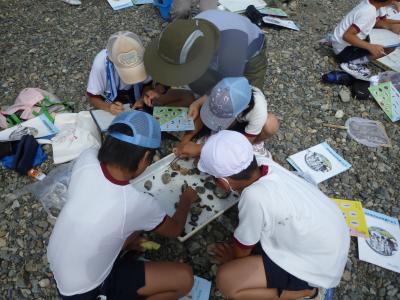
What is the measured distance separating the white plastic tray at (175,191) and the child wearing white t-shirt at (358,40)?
8.18 feet

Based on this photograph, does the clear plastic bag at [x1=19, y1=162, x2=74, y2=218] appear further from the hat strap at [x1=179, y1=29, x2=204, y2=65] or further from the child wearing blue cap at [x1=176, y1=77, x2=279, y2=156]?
the hat strap at [x1=179, y1=29, x2=204, y2=65]

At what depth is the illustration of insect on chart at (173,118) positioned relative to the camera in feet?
9.38

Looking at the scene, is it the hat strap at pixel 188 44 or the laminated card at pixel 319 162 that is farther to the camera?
the laminated card at pixel 319 162

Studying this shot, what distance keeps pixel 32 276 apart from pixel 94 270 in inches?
36.3

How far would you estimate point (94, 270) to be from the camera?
172cm

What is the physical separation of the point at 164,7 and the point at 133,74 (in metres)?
2.35

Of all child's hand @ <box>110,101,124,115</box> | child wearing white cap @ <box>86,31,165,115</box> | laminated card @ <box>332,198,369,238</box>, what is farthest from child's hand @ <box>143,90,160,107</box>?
laminated card @ <box>332,198,369,238</box>

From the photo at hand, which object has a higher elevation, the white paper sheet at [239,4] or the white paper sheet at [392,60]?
the white paper sheet at [239,4]

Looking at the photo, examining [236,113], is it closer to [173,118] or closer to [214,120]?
[214,120]

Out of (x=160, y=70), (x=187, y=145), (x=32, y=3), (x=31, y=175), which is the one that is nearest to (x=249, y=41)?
(x=160, y=70)

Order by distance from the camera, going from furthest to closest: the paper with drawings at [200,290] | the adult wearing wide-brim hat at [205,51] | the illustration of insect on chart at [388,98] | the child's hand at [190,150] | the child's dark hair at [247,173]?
1. the illustration of insect on chart at [388,98]
2. the child's hand at [190,150]
3. the adult wearing wide-brim hat at [205,51]
4. the paper with drawings at [200,290]
5. the child's dark hair at [247,173]

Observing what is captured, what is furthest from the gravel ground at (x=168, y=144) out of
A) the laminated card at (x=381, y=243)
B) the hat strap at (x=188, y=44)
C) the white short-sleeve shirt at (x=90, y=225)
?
the hat strap at (x=188, y=44)

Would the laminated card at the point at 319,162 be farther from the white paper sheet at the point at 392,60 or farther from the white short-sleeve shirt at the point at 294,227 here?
the white paper sheet at the point at 392,60

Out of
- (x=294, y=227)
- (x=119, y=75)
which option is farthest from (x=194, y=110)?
(x=294, y=227)
